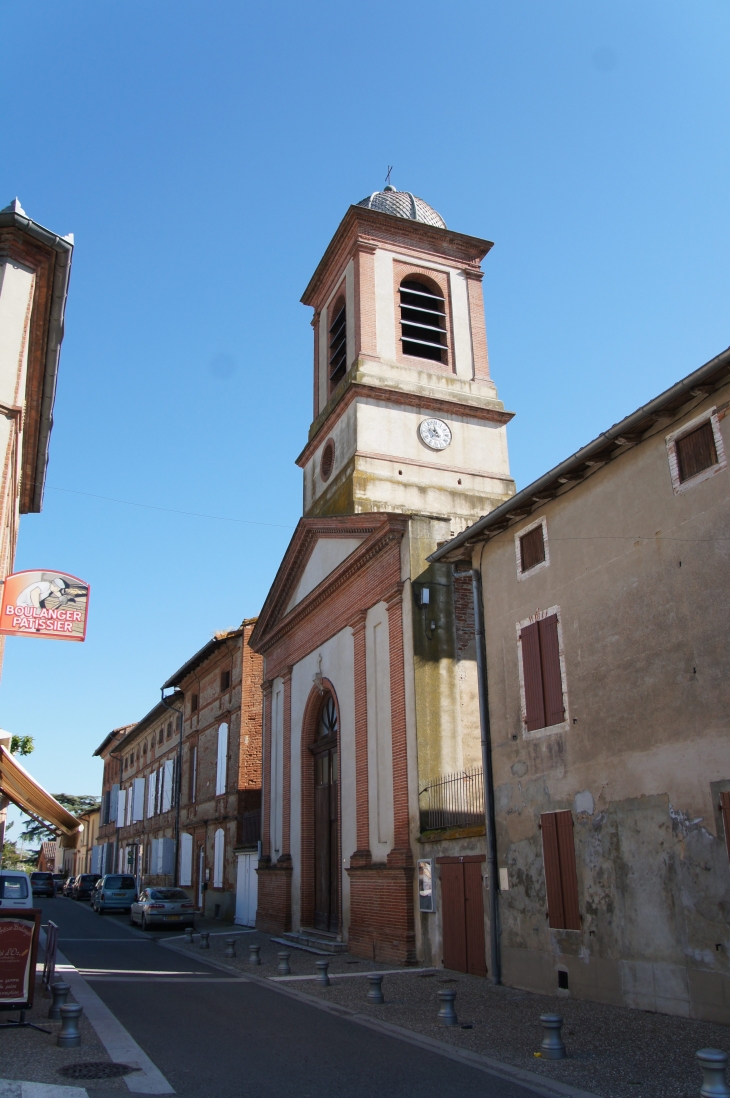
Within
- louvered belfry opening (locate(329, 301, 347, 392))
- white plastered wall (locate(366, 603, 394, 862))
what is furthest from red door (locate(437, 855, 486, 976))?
louvered belfry opening (locate(329, 301, 347, 392))

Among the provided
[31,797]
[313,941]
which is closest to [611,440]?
[313,941]

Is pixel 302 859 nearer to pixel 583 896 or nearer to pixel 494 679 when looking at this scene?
pixel 494 679

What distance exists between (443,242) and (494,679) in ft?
52.6

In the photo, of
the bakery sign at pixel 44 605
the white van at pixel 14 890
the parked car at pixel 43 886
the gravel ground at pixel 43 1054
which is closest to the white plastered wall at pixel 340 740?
the white van at pixel 14 890

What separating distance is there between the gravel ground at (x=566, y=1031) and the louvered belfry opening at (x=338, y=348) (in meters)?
16.7

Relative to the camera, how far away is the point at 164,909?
2488 cm

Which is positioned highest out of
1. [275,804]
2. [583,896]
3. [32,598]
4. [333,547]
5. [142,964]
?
[333,547]

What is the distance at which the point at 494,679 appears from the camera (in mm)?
13828

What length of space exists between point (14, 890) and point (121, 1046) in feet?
21.8

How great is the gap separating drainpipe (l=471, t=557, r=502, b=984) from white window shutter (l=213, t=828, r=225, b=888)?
17.9 m

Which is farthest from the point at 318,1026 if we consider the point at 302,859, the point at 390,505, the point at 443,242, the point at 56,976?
the point at 443,242

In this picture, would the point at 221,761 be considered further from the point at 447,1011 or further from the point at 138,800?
the point at 447,1011

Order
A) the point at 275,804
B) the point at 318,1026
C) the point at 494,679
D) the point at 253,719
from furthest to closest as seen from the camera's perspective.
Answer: the point at 253,719 → the point at 275,804 → the point at 494,679 → the point at 318,1026

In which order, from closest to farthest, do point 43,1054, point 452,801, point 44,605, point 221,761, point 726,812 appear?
1. point 43,1054
2. point 726,812
3. point 44,605
4. point 452,801
5. point 221,761
